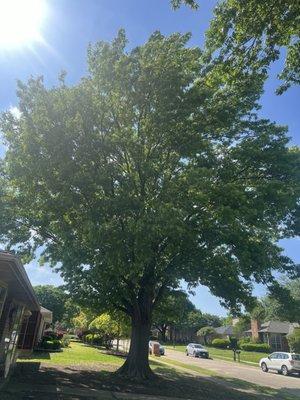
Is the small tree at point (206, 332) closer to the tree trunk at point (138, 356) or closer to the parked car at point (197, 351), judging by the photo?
the parked car at point (197, 351)

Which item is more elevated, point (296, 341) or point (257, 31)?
point (257, 31)

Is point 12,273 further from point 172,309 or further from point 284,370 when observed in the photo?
point 284,370

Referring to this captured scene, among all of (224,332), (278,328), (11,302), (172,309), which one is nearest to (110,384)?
(11,302)

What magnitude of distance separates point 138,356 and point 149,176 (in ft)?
29.2

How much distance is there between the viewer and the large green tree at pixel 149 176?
1555 centimetres

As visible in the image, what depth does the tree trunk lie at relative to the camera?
63.2ft

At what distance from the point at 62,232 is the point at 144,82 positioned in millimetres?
6918

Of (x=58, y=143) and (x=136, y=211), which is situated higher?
(x=58, y=143)

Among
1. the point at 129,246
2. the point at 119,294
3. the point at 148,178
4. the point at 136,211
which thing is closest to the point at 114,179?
the point at 148,178

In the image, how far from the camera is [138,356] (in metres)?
19.7

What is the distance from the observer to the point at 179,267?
1789cm

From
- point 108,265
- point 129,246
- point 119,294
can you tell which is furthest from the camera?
point 119,294

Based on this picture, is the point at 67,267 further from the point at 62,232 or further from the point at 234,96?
the point at 234,96

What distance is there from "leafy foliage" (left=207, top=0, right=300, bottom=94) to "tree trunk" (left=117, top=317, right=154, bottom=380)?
44.8 feet
